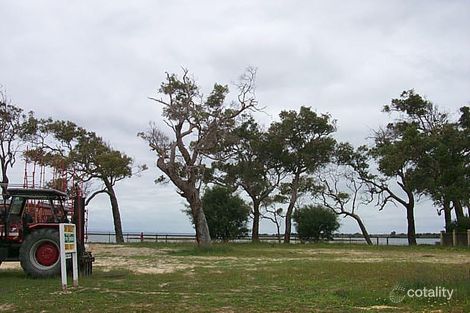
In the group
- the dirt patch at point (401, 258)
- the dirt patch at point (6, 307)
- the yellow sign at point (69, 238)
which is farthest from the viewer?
the dirt patch at point (401, 258)

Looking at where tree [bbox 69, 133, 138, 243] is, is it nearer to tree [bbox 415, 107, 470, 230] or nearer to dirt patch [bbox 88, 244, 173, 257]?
dirt patch [bbox 88, 244, 173, 257]

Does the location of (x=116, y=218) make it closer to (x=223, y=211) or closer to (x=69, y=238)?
(x=223, y=211)

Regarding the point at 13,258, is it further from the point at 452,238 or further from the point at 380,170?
the point at 452,238

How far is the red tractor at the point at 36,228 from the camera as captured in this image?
14570 mm

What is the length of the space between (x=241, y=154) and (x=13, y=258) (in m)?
32.5

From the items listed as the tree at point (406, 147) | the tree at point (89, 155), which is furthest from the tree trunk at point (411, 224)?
the tree at point (89, 155)

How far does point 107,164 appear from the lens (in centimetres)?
4119

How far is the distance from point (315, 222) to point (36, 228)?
39273 millimetres

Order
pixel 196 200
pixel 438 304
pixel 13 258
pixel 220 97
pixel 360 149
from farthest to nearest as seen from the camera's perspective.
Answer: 1. pixel 360 149
2. pixel 220 97
3. pixel 196 200
4. pixel 13 258
5. pixel 438 304

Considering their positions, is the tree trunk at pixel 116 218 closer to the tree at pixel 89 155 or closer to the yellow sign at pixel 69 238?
the tree at pixel 89 155

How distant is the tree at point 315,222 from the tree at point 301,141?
20.3 ft

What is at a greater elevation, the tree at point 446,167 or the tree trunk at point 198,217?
the tree at point 446,167

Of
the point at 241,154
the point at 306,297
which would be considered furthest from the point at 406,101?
the point at 306,297

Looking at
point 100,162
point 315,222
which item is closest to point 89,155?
point 100,162
